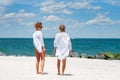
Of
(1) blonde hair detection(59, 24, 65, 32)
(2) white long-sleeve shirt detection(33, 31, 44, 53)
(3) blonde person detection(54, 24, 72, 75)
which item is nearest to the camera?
(1) blonde hair detection(59, 24, 65, 32)

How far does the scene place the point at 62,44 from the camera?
609 inches

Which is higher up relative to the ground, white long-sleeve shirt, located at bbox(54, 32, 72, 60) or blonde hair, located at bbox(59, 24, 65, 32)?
blonde hair, located at bbox(59, 24, 65, 32)

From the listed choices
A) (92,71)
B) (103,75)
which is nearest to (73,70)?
(92,71)

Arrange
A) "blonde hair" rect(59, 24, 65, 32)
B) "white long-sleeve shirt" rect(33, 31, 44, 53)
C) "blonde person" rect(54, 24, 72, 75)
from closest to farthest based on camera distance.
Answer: "blonde hair" rect(59, 24, 65, 32)
"blonde person" rect(54, 24, 72, 75)
"white long-sleeve shirt" rect(33, 31, 44, 53)

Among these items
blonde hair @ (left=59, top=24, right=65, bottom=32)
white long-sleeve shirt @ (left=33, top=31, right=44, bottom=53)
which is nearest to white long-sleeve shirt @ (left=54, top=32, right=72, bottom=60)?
blonde hair @ (left=59, top=24, right=65, bottom=32)

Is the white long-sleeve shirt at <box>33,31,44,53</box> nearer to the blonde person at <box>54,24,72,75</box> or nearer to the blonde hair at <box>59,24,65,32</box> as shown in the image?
the blonde person at <box>54,24,72,75</box>

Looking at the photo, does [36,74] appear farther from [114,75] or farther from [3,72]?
[114,75]

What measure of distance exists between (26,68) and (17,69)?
0.68 metres

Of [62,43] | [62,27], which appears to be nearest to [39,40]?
[62,43]

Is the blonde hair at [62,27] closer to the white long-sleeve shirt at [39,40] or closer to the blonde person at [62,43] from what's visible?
the blonde person at [62,43]

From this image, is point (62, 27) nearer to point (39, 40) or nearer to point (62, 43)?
point (62, 43)

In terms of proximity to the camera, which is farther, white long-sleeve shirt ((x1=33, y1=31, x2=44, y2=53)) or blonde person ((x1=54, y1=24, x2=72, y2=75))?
white long-sleeve shirt ((x1=33, y1=31, x2=44, y2=53))

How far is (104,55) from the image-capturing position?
30391 millimetres

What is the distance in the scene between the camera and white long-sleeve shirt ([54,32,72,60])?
608 inches
